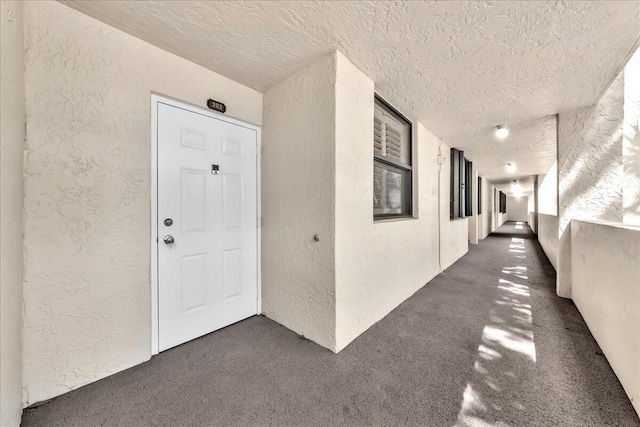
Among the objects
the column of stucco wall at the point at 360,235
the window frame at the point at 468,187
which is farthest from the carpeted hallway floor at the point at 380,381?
the window frame at the point at 468,187

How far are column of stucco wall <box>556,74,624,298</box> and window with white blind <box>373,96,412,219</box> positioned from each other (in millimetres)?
1853

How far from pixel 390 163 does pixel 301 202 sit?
4.53 ft

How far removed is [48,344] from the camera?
1.40 meters

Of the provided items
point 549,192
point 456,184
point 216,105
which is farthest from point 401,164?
point 549,192

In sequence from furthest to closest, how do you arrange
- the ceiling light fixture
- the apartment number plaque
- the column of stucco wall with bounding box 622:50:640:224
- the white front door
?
the ceiling light fixture < the column of stucco wall with bounding box 622:50:640:224 < the apartment number plaque < the white front door

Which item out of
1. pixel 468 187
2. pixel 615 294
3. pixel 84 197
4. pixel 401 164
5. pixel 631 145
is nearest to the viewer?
pixel 84 197

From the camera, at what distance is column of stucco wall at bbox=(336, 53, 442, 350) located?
1914 mm

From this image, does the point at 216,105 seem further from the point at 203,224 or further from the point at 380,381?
the point at 380,381

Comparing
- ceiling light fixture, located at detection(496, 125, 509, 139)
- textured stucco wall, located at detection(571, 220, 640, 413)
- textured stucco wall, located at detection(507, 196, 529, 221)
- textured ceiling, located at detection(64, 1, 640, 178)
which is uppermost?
textured ceiling, located at detection(64, 1, 640, 178)

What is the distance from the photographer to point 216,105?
6.93 feet

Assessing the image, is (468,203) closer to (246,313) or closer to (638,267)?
(638,267)

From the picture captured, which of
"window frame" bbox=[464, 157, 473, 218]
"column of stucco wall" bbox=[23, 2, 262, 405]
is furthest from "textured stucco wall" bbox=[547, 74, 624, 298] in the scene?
"column of stucco wall" bbox=[23, 2, 262, 405]

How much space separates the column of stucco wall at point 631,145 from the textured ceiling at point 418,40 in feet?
1.50

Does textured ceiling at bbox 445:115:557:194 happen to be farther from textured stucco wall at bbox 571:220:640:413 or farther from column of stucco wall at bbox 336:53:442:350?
column of stucco wall at bbox 336:53:442:350
